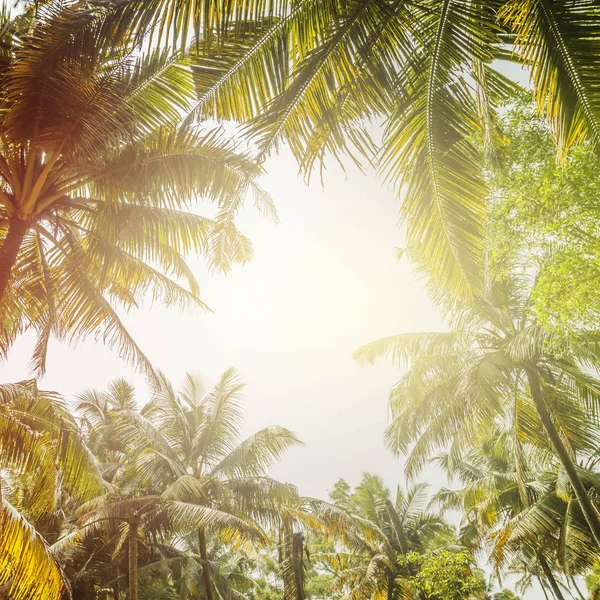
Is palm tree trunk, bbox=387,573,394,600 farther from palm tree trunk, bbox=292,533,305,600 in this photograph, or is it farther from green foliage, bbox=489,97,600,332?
green foliage, bbox=489,97,600,332

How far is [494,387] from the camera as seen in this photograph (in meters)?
9.71

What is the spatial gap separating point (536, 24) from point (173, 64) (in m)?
3.64

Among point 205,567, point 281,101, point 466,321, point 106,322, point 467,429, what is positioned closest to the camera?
point 281,101

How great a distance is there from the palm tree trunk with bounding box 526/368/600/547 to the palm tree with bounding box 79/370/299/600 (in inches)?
264

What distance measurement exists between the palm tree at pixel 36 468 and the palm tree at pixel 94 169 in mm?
1038

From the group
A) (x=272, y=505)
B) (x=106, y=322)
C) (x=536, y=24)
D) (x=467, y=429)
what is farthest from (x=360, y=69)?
(x=272, y=505)

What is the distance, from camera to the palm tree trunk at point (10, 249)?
10.8 feet

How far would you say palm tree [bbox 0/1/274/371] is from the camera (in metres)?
3.07

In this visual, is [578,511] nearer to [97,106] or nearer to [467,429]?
[467,429]

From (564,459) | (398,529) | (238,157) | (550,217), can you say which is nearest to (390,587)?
(398,529)

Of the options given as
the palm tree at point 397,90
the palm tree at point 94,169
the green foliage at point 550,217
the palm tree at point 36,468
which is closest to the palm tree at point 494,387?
the green foliage at point 550,217

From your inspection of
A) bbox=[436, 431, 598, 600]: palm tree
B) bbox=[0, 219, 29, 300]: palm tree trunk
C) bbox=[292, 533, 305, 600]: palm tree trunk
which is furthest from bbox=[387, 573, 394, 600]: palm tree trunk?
bbox=[0, 219, 29, 300]: palm tree trunk

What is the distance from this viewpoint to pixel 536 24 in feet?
8.23

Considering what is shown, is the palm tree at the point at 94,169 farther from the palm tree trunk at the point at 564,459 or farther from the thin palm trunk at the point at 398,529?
the thin palm trunk at the point at 398,529
